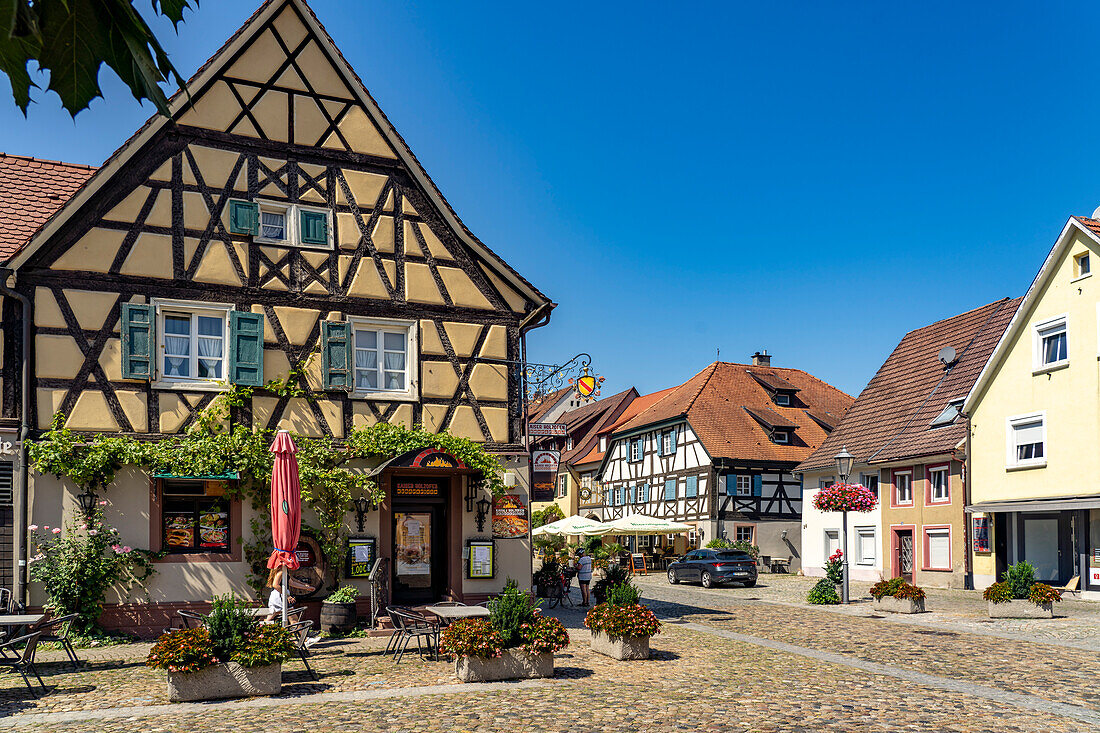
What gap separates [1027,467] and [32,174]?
26577 mm

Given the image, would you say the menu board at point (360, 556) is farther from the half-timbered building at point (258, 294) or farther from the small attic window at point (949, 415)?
the small attic window at point (949, 415)

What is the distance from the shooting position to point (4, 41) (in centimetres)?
218

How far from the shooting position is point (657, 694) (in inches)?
476

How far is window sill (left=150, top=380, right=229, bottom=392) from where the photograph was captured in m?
18.0

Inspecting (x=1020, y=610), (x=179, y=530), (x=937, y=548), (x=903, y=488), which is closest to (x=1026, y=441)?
(x=937, y=548)

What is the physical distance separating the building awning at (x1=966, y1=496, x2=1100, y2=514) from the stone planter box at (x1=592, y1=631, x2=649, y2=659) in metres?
16.7

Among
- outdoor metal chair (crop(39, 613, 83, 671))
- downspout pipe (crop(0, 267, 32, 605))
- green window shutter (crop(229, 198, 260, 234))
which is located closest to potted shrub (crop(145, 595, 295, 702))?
outdoor metal chair (crop(39, 613, 83, 671))

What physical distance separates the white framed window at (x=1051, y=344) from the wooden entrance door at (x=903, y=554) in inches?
327

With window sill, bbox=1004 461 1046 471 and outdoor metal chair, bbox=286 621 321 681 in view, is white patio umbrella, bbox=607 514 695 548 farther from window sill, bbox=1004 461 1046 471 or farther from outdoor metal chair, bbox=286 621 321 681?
outdoor metal chair, bbox=286 621 321 681

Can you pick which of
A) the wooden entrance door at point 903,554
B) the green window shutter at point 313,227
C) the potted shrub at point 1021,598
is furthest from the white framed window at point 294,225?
the wooden entrance door at point 903,554

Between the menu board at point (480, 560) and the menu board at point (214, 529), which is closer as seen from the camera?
the menu board at point (214, 529)

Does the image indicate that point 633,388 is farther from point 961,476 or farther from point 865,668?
point 865,668

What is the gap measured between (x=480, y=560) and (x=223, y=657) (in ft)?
27.7

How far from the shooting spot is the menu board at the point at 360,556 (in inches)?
742
